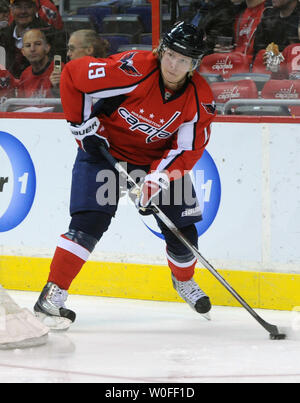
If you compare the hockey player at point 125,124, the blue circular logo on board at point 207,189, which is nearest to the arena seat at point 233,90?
the blue circular logo on board at point 207,189

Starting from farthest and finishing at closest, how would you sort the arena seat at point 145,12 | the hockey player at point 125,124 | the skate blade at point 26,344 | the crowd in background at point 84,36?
1. the arena seat at point 145,12
2. the crowd in background at point 84,36
3. the hockey player at point 125,124
4. the skate blade at point 26,344

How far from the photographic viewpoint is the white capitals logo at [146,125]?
11.6 ft

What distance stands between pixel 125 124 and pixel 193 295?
31.4 inches

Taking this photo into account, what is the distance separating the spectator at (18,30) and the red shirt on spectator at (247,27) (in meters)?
1.00

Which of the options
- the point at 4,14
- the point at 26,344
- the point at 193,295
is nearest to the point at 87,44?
the point at 4,14

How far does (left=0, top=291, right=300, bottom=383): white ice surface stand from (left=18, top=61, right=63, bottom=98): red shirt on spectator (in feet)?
3.53

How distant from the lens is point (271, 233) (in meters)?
3.97

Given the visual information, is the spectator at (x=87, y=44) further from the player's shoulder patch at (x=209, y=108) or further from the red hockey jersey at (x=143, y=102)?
the player's shoulder patch at (x=209, y=108)

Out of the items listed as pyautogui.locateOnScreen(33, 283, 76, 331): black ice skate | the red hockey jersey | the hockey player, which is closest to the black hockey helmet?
the hockey player

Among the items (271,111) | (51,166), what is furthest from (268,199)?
(51,166)

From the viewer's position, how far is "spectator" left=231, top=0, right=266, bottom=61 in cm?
409

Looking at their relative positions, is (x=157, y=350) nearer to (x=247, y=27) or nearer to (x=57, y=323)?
(x=57, y=323)

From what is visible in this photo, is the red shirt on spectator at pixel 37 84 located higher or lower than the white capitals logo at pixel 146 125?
lower

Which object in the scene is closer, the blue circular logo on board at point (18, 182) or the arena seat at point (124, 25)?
the arena seat at point (124, 25)
